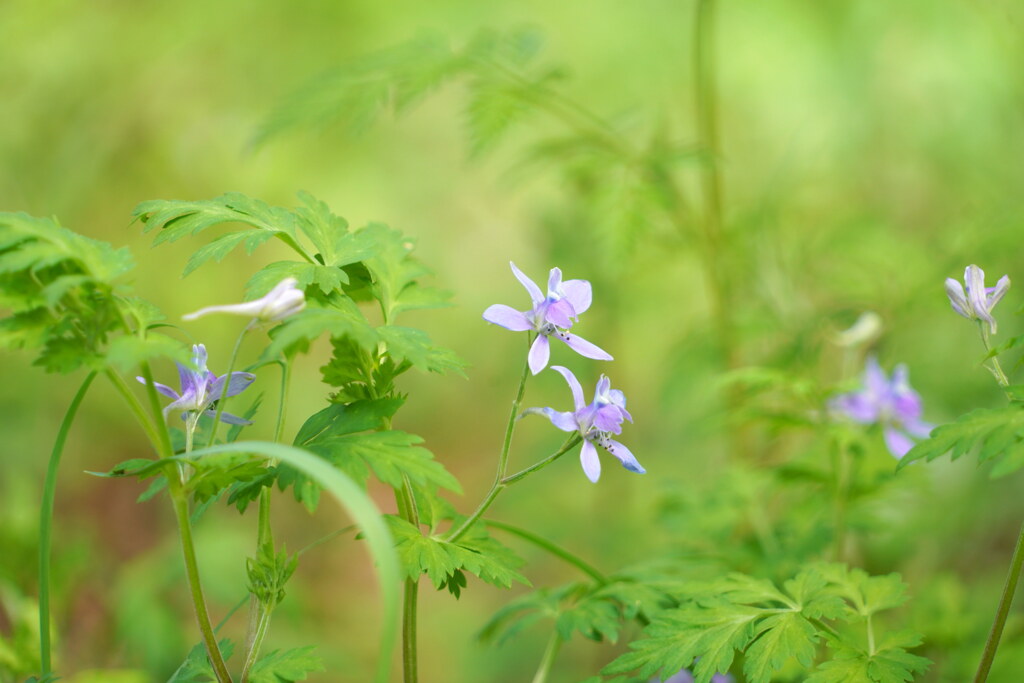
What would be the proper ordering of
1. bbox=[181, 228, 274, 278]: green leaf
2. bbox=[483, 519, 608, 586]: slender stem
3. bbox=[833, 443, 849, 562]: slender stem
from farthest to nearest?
bbox=[833, 443, 849, 562]: slender stem, bbox=[483, 519, 608, 586]: slender stem, bbox=[181, 228, 274, 278]: green leaf

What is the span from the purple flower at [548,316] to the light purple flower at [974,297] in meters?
0.62

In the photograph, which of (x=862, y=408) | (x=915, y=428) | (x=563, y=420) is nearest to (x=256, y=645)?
(x=563, y=420)

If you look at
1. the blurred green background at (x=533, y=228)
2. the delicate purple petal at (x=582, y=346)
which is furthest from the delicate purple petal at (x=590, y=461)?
the blurred green background at (x=533, y=228)

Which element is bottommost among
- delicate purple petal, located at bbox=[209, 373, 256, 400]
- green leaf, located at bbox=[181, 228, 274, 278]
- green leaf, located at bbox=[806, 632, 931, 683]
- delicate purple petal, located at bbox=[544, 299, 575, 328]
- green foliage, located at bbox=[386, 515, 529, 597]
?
green leaf, located at bbox=[806, 632, 931, 683]

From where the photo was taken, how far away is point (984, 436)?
3.92ft

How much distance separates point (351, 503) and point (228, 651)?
55cm

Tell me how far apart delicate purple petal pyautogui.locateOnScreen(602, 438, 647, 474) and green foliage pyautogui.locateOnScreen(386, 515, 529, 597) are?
0.23m

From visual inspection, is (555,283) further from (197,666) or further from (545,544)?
(197,666)

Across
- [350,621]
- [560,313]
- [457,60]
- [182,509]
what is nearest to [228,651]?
[182,509]

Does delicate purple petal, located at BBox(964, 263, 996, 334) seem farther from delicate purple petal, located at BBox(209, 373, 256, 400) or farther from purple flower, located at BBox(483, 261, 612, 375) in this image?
delicate purple petal, located at BBox(209, 373, 256, 400)

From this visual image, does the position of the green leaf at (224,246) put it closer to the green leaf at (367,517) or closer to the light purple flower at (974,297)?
the green leaf at (367,517)

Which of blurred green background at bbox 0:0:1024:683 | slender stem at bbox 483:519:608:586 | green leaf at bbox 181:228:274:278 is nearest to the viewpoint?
green leaf at bbox 181:228:274:278

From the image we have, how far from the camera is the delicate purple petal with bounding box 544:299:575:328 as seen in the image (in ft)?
4.45

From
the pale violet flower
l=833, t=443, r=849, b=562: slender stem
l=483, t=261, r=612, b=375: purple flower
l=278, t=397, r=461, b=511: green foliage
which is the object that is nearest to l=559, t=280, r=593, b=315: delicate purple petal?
l=483, t=261, r=612, b=375: purple flower
